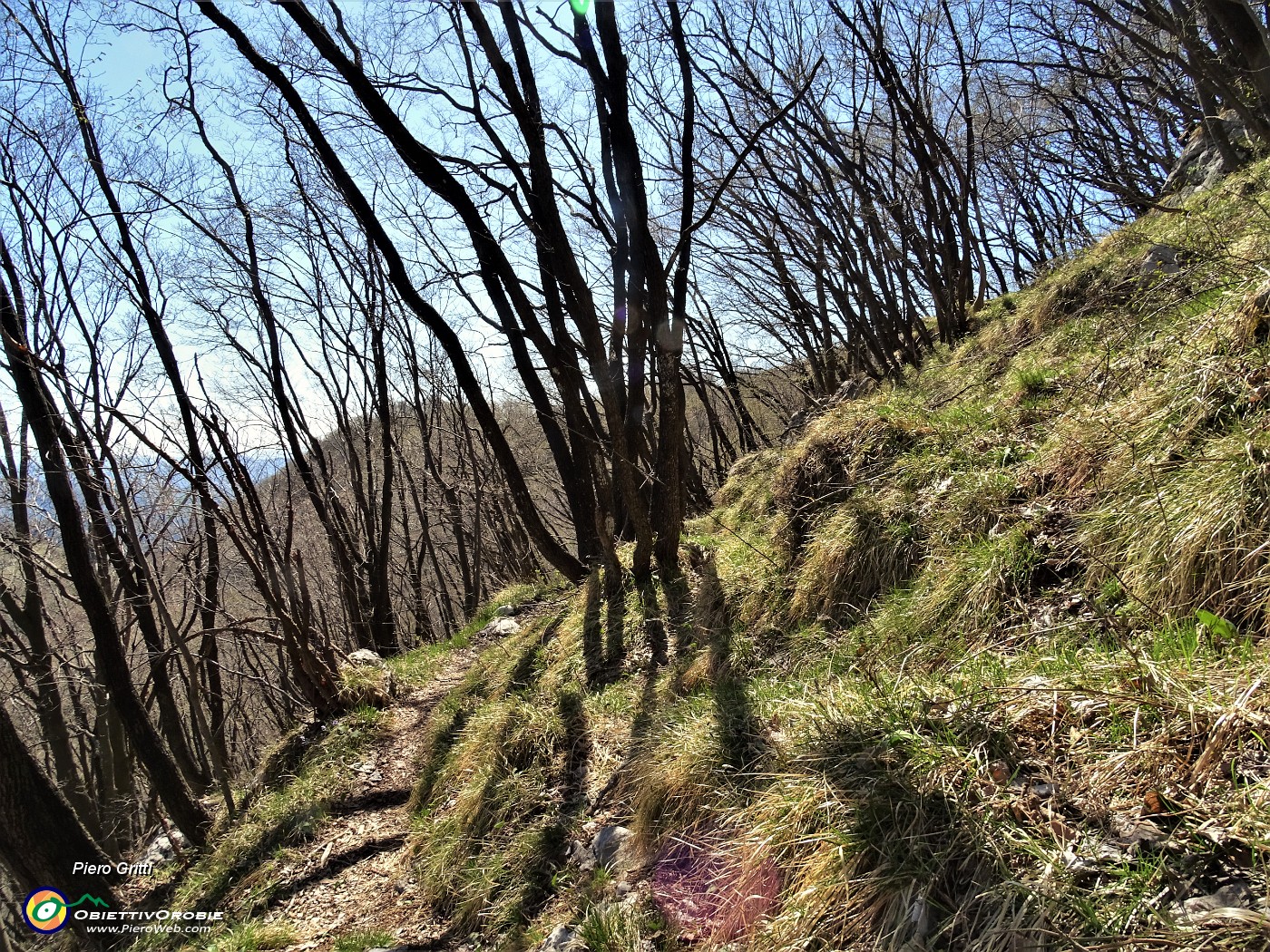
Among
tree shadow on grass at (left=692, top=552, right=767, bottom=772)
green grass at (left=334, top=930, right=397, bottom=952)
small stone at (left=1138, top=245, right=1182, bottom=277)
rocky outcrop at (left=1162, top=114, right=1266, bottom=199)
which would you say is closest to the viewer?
tree shadow on grass at (left=692, top=552, right=767, bottom=772)

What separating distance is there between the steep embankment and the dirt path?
137mm

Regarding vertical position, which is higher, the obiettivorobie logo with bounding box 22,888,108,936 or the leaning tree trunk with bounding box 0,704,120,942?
the leaning tree trunk with bounding box 0,704,120,942

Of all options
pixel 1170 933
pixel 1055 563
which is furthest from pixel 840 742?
pixel 1055 563

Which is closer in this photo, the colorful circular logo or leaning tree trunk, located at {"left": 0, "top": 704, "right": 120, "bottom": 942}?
leaning tree trunk, located at {"left": 0, "top": 704, "right": 120, "bottom": 942}

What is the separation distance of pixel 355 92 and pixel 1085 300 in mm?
6377

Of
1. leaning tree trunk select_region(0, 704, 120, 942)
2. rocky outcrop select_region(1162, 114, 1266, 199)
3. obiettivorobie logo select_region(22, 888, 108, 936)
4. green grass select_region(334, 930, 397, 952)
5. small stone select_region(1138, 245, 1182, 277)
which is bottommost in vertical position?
green grass select_region(334, 930, 397, 952)

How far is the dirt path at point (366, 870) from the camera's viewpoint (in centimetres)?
383

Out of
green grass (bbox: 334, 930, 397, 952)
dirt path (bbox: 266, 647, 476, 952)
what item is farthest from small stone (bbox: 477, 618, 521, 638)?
green grass (bbox: 334, 930, 397, 952)

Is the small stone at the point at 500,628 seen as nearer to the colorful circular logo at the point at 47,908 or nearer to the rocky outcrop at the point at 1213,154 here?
the colorful circular logo at the point at 47,908

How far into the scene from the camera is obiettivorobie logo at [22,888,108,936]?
5465mm

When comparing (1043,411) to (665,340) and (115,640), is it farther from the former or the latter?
(115,640)

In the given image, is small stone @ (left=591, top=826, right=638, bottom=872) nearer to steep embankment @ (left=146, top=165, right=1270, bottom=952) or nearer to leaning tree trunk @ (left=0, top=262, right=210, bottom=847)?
steep embankment @ (left=146, top=165, right=1270, bottom=952)

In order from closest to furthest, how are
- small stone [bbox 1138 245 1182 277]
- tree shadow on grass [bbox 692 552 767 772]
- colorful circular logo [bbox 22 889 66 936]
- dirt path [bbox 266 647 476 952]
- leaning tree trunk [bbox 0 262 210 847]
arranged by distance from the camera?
tree shadow on grass [bbox 692 552 767 772] → dirt path [bbox 266 647 476 952] → small stone [bbox 1138 245 1182 277] → colorful circular logo [bbox 22 889 66 936] → leaning tree trunk [bbox 0 262 210 847]

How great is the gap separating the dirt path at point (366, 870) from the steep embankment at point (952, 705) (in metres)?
0.14
